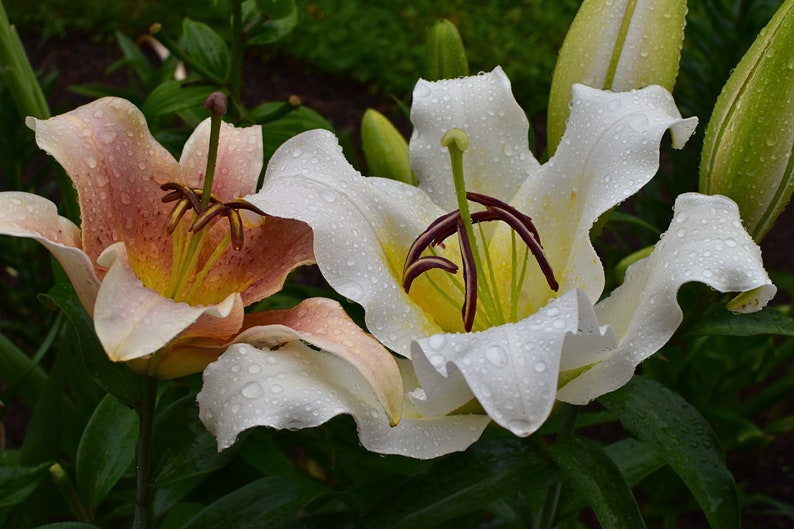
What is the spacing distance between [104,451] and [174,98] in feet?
→ 0.99

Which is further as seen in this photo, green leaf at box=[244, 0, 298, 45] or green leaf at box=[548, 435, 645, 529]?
green leaf at box=[244, 0, 298, 45]

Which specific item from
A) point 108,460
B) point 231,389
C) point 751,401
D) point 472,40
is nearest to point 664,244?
point 231,389

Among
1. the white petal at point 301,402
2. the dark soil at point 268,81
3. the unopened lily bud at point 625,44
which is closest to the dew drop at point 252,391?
the white petal at point 301,402

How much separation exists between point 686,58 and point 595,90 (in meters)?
0.81

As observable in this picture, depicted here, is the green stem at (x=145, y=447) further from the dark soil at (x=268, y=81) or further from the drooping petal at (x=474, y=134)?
the dark soil at (x=268, y=81)

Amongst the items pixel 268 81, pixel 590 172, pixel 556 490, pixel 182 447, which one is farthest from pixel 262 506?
pixel 268 81

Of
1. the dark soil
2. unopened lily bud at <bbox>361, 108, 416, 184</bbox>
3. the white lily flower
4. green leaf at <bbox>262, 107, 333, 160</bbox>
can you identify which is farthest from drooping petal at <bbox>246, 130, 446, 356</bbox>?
the dark soil

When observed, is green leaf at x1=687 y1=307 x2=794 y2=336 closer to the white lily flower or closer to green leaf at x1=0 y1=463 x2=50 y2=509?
the white lily flower

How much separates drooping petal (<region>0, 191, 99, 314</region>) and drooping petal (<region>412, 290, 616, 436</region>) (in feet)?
0.60

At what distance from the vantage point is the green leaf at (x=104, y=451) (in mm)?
730

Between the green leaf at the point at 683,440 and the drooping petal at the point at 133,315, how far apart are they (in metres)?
0.29

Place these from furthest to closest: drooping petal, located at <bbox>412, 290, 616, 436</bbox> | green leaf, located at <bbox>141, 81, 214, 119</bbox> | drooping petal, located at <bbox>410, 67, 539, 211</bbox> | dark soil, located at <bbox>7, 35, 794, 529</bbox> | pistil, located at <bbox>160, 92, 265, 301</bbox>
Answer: dark soil, located at <bbox>7, 35, 794, 529</bbox> < green leaf, located at <bbox>141, 81, 214, 119</bbox> < drooping petal, located at <bbox>410, 67, 539, 211</bbox> < pistil, located at <bbox>160, 92, 265, 301</bbox> < drooping petal, located at <bbox>412, 290, 616, 436</bbox>

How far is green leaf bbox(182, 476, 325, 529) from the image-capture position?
69 centimetres

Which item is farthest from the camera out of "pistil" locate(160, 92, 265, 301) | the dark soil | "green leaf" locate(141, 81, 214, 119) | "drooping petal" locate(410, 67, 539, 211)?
the dark soil
